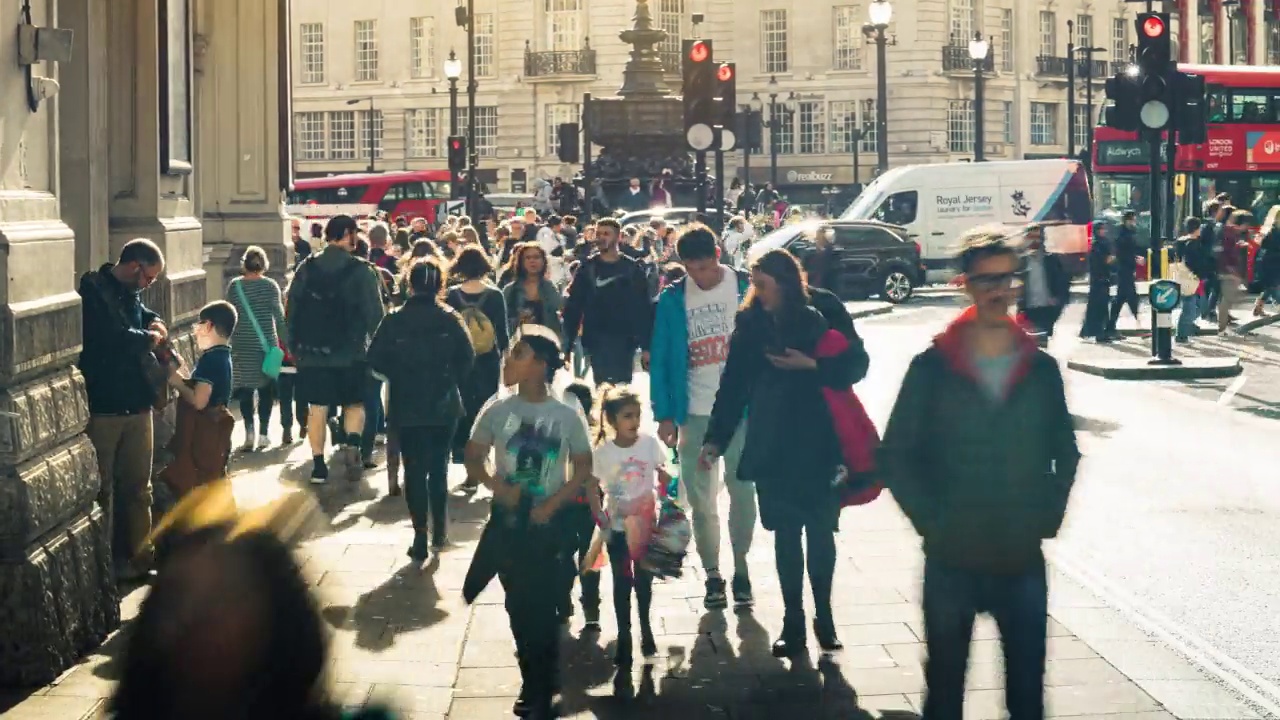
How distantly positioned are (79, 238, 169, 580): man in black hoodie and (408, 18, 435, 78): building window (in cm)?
6345

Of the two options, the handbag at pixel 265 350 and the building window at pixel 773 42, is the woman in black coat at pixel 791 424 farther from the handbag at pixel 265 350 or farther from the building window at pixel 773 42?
the building window at pixel 773 42

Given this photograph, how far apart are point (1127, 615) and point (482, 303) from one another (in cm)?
507

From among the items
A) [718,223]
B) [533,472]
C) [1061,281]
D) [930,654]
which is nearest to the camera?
[930,654]

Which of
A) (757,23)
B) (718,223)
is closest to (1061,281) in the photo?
(718,223)

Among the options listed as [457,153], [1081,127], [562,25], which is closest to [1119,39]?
[1081,127]

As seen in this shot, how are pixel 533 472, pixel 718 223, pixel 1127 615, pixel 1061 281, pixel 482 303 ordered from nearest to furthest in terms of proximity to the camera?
pixel 533 472 → pixel 1127 615 → pixel 482 303 → pixel 1061 281 → pixel 718 223

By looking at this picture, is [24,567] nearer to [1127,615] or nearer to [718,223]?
[1127,615]

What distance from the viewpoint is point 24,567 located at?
699 cm

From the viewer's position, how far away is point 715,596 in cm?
866

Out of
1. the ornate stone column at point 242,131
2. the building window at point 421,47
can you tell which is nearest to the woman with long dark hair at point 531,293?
the ornate stone column at point 242,131

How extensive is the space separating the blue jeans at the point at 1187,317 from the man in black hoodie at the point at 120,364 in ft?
55.7

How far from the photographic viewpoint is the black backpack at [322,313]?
12.0 meters

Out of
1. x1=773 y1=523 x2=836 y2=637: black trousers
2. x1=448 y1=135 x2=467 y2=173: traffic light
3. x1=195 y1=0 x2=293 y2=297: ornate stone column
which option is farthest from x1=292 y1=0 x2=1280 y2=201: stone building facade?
x1=773 y1=523 x2=836 y2=637: black trousers

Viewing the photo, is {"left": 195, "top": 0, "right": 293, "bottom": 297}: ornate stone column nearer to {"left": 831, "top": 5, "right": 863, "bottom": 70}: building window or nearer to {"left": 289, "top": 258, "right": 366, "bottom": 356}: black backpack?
{"left": 289, "top": 258, "right": 366, "bottom": 356}: black backpack
